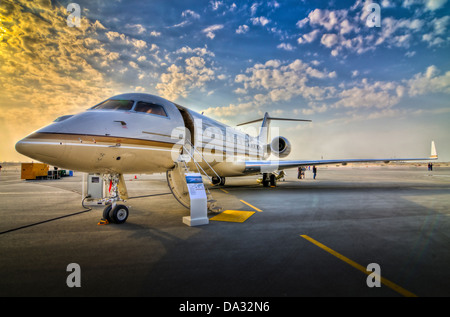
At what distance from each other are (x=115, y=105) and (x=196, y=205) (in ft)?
11.9

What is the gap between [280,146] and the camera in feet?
62.0

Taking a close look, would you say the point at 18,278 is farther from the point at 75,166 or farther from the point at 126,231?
the point at 75,166

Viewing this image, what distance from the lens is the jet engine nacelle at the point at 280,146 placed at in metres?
18.7

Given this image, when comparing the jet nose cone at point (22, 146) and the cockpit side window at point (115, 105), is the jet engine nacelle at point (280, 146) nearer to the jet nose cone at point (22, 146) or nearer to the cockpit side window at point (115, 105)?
the cockpit side window at point (115, 105)

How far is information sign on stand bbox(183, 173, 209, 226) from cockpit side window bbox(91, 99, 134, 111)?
2.62 m

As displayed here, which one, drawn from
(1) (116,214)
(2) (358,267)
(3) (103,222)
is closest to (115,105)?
(1) (116,214)

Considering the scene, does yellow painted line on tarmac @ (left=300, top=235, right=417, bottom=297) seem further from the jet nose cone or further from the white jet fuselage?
the jet nose cone

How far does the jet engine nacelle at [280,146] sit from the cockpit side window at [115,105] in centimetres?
1441

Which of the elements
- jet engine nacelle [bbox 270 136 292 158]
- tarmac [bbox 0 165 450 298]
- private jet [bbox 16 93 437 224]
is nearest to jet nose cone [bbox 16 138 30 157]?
private jet [bbox 16 93 437 224]

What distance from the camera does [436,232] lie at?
477 centimetres

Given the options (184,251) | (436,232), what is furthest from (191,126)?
(436,232)

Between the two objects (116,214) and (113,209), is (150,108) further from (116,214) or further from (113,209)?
(116,214)

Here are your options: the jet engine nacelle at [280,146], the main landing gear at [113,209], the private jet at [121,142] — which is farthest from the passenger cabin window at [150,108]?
the jet engine nacelle at [280,146]
